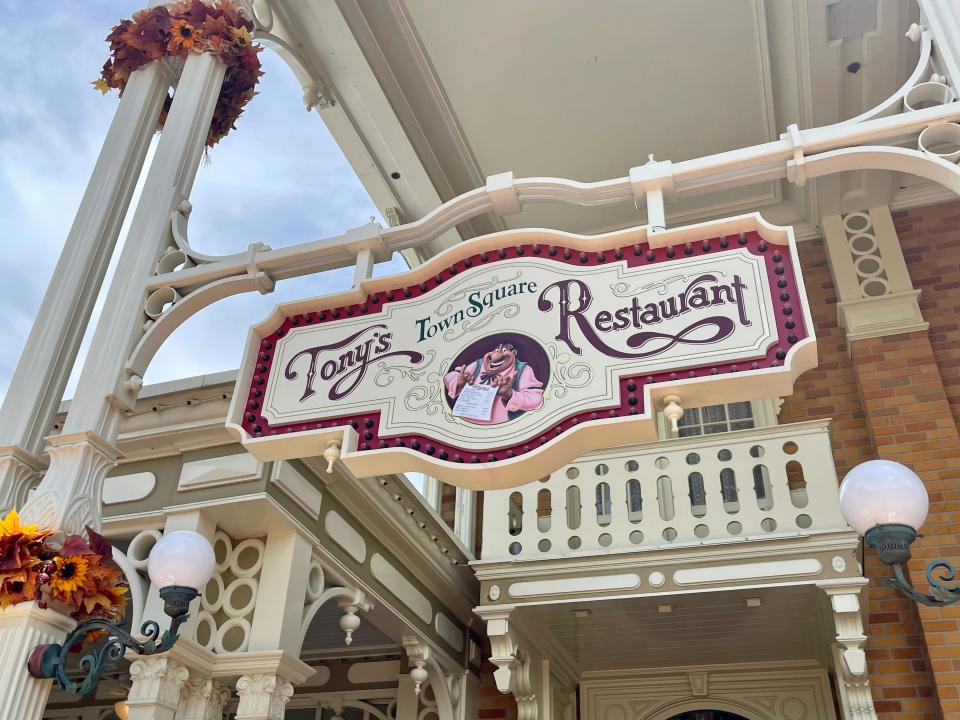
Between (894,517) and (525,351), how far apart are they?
4.44 feet

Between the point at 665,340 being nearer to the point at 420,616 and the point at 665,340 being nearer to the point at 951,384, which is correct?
the point at 420,616

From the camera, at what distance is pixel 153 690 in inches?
163

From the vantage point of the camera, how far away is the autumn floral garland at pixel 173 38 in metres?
4.42

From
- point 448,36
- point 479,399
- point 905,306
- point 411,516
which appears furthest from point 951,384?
point 479,399

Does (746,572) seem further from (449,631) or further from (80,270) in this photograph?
(80,270)

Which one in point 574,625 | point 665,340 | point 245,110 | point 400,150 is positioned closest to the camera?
point 665,340

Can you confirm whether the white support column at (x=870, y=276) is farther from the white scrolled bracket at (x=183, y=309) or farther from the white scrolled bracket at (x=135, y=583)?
the white scrolled bracket at (x=135, y=583)

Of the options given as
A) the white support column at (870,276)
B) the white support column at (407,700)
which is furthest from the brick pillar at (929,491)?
the white support column at (407,700)

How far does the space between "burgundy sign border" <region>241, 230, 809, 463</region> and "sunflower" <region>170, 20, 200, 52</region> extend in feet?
5.83

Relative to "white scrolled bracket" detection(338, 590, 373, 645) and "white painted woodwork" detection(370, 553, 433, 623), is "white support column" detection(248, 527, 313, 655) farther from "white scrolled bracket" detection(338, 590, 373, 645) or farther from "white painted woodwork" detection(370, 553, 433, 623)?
"white painted woodwork" detection(370, 553, 433, 623)

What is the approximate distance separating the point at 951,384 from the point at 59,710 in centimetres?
833

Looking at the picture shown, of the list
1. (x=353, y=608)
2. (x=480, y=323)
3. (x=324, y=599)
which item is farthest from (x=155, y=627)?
(x=353, y=608)

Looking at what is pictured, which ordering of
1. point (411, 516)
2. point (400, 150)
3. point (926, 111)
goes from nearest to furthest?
1. point (926, 111)
2. point (411, 516)
3. point (400, 150)

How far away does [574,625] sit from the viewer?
693 centimetres
